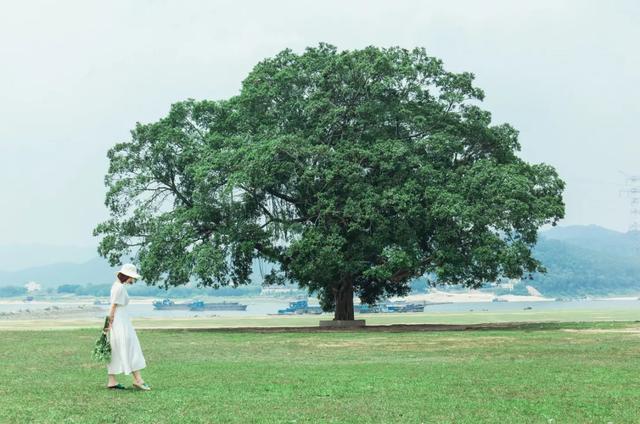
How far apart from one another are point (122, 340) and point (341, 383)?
461 centimetres

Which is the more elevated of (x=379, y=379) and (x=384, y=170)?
(x=384, y=170)

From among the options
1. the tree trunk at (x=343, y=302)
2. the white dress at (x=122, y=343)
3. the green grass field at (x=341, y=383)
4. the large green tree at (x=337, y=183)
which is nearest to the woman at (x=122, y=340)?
the white dress at (x=122, y=343)

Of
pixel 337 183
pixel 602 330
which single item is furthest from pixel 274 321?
pixel 602 330

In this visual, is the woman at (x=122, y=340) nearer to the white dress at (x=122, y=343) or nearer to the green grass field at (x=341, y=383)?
the white dress at (x=122, y=343)

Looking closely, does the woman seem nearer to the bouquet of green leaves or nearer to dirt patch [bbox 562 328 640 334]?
the bouquet of green leaves

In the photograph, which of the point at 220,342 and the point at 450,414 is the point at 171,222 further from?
the point at 450,414

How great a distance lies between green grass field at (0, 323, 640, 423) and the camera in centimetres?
1466

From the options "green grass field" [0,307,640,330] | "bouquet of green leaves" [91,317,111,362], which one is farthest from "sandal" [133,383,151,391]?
"green grass field" [0,307,640,330]

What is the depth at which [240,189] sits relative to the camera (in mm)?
46688

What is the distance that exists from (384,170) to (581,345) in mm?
17564

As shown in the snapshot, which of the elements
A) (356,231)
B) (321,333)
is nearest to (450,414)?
(321,333)

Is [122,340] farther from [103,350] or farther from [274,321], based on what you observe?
[274,321]

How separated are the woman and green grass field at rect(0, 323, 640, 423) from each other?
48cm

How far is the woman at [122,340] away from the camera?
18.0m
